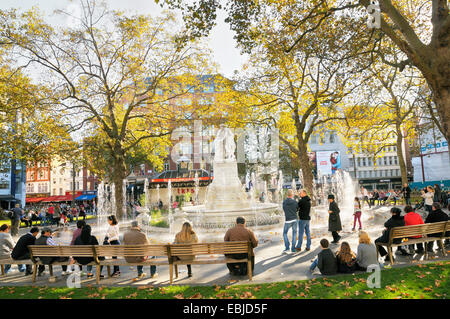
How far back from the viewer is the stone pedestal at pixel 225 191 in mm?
16266

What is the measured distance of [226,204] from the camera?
53.2 feet

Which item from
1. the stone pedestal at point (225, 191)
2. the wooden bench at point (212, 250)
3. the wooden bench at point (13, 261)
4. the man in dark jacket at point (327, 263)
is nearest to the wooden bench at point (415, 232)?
the man in dark jacket at point (327, 263)

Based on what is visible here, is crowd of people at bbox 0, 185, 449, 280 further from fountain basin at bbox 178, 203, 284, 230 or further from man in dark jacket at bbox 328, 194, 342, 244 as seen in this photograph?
fountain basin at bbox 178, 203, 284, 230

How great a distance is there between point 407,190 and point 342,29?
41.1ft

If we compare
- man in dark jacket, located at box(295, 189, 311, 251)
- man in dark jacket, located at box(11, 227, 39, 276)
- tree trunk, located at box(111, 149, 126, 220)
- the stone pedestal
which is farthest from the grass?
tree trunk, located at box(111, 149, 126, 220)

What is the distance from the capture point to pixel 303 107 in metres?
24.0

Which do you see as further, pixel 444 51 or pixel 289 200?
pixel 289 200

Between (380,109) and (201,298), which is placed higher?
(380,109)

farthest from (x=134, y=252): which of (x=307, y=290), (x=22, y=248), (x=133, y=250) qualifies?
(x=307, y=290)

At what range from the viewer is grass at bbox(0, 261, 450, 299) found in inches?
194

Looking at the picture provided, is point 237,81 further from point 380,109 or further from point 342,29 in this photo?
point 380,109

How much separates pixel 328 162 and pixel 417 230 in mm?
57330

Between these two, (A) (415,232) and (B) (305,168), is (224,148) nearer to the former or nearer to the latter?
(B) (305,168)

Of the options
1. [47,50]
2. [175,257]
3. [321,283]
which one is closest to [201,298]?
[175,257]
